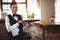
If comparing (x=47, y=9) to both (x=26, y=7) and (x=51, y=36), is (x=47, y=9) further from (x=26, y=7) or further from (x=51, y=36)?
(x=51, y=36)

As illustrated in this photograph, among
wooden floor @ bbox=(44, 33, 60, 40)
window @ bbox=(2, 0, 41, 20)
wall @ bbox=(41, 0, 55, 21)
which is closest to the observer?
wooden floor @ bbox=(44, 33, 60, 40)

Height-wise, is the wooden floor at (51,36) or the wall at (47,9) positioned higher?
the wall at (47,9)

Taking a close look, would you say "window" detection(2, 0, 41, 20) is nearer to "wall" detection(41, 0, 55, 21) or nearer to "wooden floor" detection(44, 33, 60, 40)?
"wall" detection(41, 0, 55, 21)

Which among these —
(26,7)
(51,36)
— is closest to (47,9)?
(26,7)

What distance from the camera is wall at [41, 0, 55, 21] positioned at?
18.6 feet

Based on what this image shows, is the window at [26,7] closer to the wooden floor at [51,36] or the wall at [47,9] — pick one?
the wall at [47,9]

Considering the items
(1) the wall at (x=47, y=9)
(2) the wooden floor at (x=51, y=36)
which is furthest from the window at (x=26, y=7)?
(2) the wooden floor at (x=51, y=36)

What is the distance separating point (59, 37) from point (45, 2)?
7.39 feet

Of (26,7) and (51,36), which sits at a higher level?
(26,7)

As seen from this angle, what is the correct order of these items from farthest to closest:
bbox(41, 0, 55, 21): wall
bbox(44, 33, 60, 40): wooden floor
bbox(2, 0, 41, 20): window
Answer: bbox(2, 0, 41, 20): window
bbox(41, 0, 55, 21): wall
bbox(44, 33, 60, 40): wooden floor

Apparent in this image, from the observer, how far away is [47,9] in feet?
18.8

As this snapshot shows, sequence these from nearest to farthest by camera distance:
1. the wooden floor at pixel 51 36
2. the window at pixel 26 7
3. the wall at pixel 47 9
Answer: the wooden floor at pixel 51 36
the wall at pixel 47 9
the window at pixel 26 7

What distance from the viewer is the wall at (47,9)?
223 inches

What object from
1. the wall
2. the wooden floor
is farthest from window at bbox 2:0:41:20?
the wooden floor
